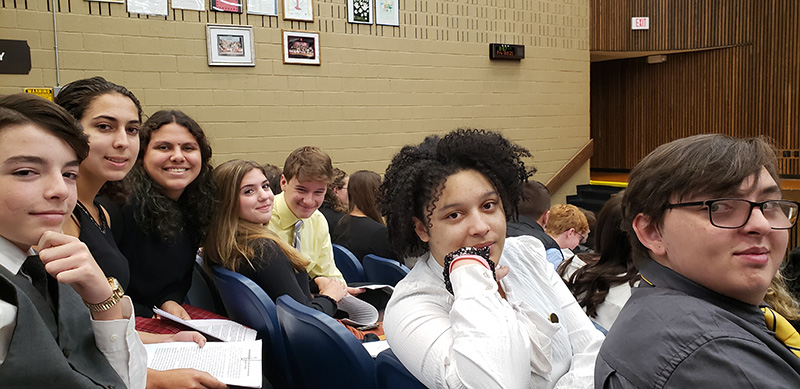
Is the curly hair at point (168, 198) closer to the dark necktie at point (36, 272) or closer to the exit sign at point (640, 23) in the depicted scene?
the dark necktie at point (36, 272)

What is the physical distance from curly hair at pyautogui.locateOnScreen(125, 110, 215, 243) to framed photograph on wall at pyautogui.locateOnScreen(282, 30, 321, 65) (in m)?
3.78

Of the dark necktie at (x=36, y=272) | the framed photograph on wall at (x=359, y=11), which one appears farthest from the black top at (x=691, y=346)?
the framed photograph on wall at (x=359, y=11)

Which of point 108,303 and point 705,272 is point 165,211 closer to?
point 108,303

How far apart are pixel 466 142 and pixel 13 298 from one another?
1.01m

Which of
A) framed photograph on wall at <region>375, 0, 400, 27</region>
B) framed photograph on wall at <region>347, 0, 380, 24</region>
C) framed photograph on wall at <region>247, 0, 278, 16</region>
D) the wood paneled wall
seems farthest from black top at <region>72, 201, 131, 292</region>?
the wood paneled wall

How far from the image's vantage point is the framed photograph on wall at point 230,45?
214 inches

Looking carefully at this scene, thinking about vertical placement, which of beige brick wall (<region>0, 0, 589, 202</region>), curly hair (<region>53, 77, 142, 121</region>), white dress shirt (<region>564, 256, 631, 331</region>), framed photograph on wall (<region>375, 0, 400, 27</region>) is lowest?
white dress shirt (<region>564, 256, 631, 331</region>)

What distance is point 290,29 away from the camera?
5.86 meters

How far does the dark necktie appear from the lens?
102 cm

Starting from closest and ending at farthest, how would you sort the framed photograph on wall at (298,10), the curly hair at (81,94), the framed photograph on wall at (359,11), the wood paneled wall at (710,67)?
the curly hair at (81,94) → the framed photograph on wall at (298,10) → the framed photograph on wall at (359,11) → the wood paneled wall at (710,67)

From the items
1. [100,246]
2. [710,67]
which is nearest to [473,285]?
[100,246]

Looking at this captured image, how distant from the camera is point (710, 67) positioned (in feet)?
32.3

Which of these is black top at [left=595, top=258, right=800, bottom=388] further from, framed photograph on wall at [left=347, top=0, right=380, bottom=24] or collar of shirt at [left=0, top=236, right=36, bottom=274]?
framed photograph on wall at [left=347, top=0, right=380, bottom=24]

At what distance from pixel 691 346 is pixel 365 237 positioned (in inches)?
101
